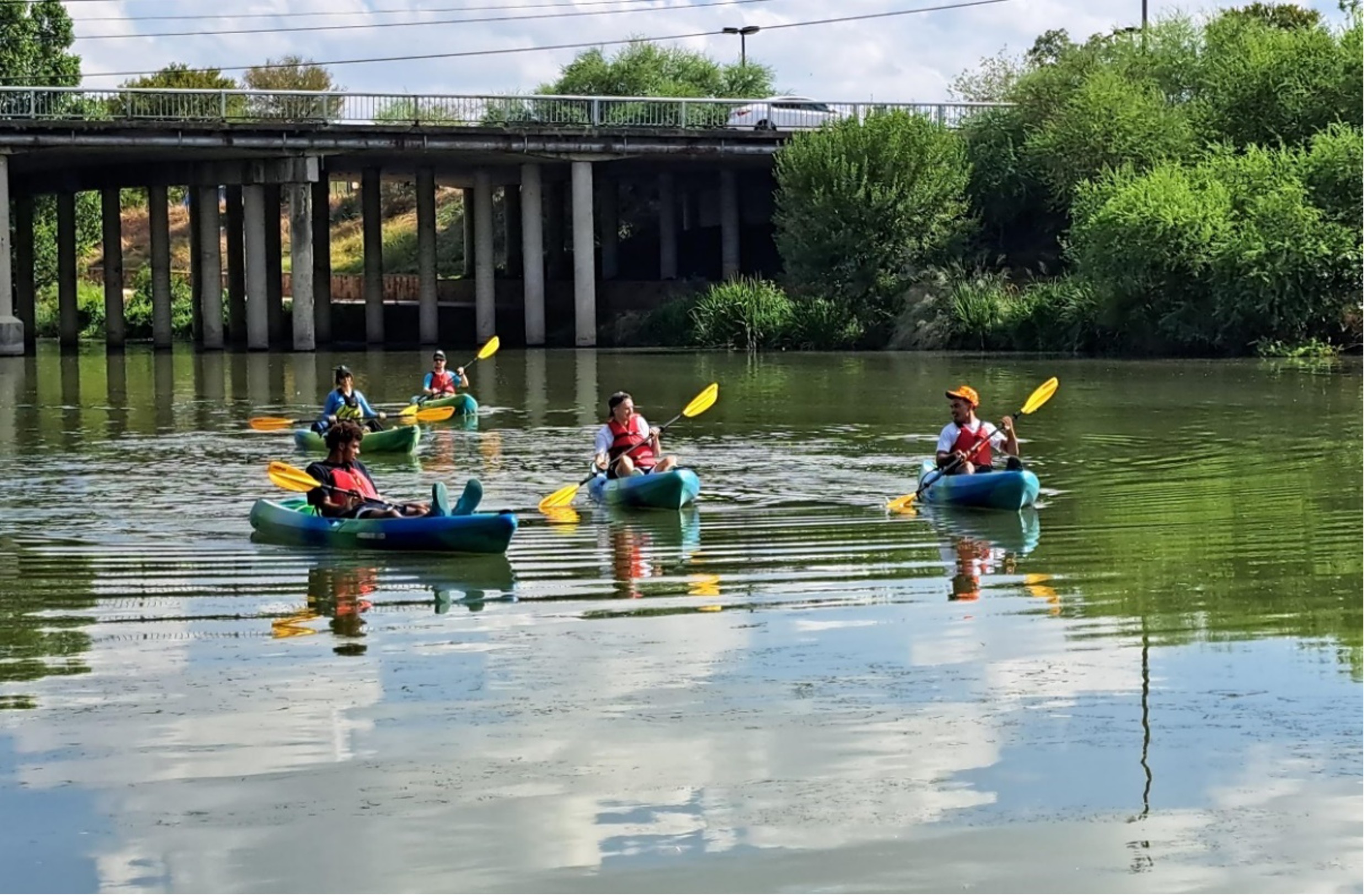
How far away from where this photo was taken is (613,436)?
19.0m

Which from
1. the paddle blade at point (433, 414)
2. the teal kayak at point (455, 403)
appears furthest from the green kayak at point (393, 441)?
the teal kayak at point (455, 403)

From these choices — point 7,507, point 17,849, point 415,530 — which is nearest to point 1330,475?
point 415,530

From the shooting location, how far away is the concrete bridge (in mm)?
50781

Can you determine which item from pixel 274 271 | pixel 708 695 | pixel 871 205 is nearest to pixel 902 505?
pixel 708 695

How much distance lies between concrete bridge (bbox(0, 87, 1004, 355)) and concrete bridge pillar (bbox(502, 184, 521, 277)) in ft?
0.27

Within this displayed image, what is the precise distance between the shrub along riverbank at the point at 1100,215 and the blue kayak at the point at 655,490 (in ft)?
91.6

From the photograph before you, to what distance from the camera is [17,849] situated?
7.54m

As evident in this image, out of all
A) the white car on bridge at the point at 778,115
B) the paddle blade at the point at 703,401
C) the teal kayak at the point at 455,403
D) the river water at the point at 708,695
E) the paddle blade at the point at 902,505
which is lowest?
the river water at the point at 708,695

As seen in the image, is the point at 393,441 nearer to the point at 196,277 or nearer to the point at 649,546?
the point at 649,546

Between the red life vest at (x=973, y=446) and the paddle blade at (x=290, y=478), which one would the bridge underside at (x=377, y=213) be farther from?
the red life vest at (x=973, y=446)

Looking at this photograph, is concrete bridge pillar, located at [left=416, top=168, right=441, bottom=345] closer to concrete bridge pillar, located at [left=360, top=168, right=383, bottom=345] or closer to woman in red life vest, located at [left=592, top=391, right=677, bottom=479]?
concrete bridge pillar, located at [left=360, top=168, right=383, bottom=345]

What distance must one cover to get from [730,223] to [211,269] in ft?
49.2

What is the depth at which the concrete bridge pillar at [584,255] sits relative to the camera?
55312mm

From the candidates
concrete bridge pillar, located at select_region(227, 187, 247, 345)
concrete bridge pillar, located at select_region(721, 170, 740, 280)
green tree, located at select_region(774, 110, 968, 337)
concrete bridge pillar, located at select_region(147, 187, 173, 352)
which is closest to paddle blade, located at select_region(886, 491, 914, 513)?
green tree, located at select_region(774, 110, 968, 337)
